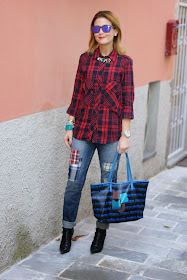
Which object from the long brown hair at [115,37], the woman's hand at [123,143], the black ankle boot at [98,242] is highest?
the long brown hair at [115,37]

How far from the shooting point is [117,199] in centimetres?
387

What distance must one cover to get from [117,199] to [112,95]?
2.64 ft

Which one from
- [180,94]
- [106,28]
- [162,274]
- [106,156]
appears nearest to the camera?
[106,28]

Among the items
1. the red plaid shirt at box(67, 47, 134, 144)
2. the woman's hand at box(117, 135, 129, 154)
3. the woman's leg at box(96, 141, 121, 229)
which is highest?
the red plaid shirt at box(67, 47, 134, 144)

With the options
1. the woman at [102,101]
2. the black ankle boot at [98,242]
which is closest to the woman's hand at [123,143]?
the woman at [102,101]

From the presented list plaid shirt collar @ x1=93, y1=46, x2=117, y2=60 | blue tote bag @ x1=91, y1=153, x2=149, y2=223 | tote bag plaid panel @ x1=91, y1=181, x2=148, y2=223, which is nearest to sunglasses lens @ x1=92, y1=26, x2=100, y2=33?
plaid shirt collar @ x1=93, y1=46, x2=117, y2=60

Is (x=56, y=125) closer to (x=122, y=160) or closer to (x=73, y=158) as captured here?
(x=73, y=158)

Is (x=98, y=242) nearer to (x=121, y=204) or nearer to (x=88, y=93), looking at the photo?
(x=121, y=204)

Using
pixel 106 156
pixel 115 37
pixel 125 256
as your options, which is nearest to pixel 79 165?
pixel 106 156

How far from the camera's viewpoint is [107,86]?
3.85 meters

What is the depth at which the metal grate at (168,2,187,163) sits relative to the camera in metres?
7.48

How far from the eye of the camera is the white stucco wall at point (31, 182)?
3.72m

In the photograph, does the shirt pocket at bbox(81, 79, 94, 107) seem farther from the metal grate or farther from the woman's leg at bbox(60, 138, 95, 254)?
the metal grate

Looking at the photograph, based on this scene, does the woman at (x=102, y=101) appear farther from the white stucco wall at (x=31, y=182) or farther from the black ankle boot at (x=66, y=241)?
the black ankle boot at (x=66, y=241)
